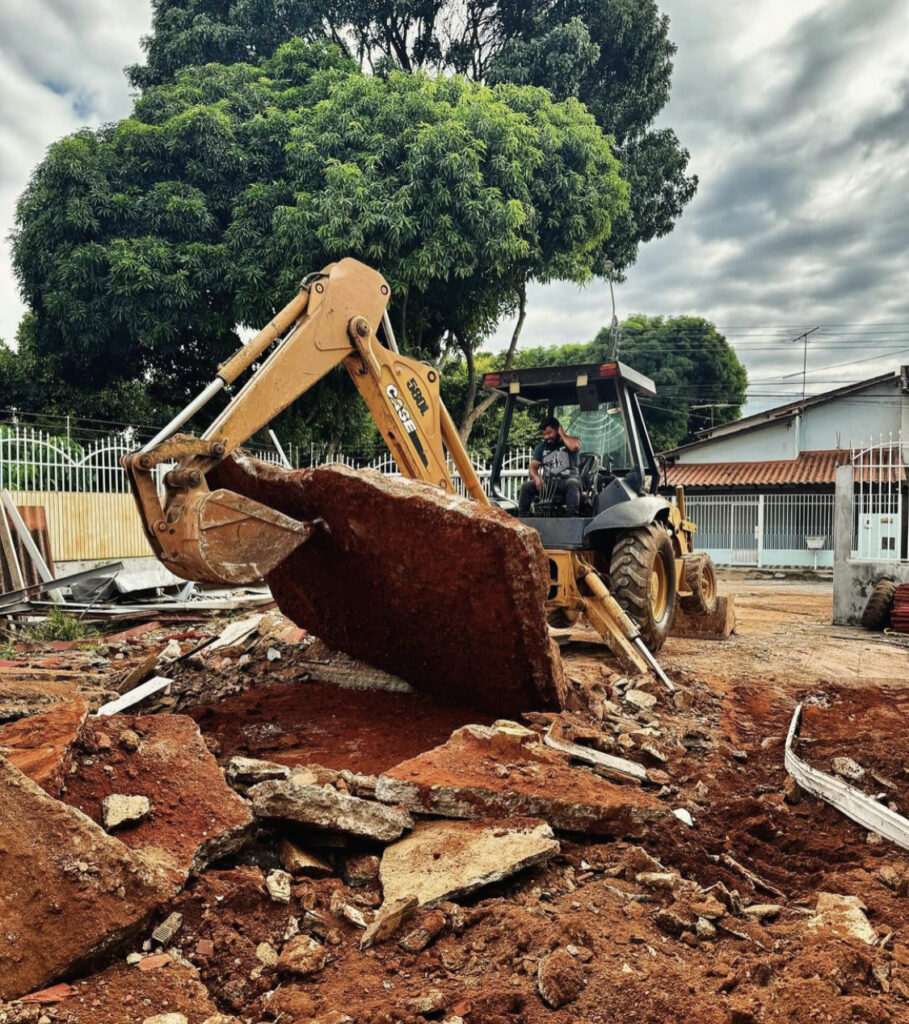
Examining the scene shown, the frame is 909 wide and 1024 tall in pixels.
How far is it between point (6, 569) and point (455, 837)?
371 inches

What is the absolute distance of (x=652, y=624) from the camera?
22.7 feet

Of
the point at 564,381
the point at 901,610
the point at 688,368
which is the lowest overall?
the point at 901,610

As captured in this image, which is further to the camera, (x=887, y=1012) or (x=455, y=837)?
(x=455, y=837)

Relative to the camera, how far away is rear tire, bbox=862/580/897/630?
9.67 m

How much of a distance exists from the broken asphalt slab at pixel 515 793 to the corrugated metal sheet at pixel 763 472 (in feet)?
66.3

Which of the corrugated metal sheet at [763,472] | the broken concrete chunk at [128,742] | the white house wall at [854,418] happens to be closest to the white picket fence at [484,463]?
the corrugated metal sheet at [763,472]

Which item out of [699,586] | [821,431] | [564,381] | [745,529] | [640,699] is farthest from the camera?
[821,431]

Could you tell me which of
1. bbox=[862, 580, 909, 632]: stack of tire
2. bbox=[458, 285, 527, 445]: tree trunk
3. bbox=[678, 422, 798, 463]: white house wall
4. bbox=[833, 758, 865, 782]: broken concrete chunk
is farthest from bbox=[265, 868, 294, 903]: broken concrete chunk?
bbox=[678, 422, 798, 463]: white house wall

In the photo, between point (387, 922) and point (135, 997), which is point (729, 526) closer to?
point (387, 922)

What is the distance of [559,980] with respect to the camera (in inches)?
81.1

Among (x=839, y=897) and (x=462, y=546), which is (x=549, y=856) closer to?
(x=839, y=897)

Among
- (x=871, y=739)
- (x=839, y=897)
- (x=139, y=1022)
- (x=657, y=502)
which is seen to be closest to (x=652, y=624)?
(x=657, y=502)

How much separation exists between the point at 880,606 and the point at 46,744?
965 cm

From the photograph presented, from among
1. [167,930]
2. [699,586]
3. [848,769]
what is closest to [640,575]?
[699,586]
